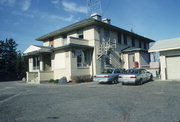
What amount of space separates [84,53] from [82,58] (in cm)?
87

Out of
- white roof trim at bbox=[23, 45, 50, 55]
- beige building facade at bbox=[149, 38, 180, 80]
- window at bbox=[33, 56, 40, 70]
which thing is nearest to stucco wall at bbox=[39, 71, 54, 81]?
white roof trim at bbox=[23, 45, 50, 55]

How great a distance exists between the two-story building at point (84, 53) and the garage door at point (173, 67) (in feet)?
22.7

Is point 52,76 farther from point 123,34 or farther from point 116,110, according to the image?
point 116,110

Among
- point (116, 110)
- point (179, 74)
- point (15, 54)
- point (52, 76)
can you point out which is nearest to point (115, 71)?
point (179, 74)

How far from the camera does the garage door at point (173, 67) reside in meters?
15.8

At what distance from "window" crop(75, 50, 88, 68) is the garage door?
975 centimetres

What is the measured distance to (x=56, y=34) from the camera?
956 inches

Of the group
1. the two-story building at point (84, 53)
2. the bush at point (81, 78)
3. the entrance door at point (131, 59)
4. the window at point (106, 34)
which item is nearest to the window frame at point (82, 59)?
the two-story building at point (84, 53)

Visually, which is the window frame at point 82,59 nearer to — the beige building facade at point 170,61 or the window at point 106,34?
the window at point 106,34

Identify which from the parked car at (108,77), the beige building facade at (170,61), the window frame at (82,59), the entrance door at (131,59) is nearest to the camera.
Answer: the parked car at (108,77)

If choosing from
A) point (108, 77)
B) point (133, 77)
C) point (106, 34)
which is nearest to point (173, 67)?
point (133, 77)

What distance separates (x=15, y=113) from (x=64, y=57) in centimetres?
1378

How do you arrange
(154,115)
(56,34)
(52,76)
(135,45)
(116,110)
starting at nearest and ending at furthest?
(154,115), (116,110), (52,76), (56,34), (135,45)

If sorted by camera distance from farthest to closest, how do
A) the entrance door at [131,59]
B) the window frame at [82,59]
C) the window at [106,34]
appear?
1. the entrance door at [131,59]
2. the window at [106,34]
3. the window frame at [82,59]
